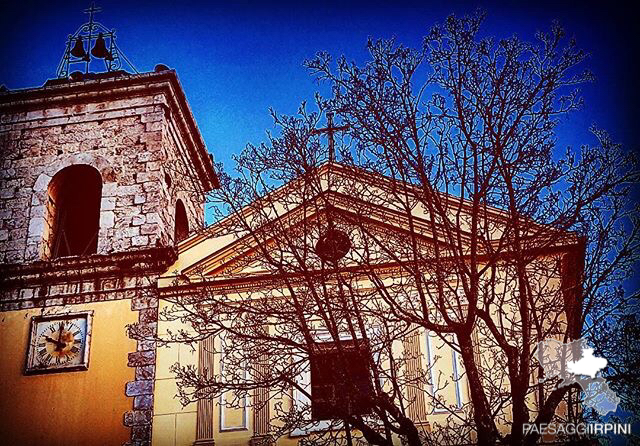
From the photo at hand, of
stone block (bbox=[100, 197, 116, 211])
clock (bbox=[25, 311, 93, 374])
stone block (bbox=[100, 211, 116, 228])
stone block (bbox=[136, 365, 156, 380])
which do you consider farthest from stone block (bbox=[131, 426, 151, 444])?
stone block (bbox=[100, 197, 116, 211])

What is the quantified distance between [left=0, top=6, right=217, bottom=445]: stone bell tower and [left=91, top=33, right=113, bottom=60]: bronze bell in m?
0.03

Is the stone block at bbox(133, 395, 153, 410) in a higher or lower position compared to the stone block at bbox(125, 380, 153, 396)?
lower

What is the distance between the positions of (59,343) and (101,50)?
5.94 m

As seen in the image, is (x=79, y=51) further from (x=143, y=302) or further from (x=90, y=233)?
(x=143, y=302)

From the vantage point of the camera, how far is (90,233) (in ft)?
48.2

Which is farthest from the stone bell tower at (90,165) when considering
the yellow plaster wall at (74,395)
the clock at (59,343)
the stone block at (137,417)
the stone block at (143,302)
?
the stone block at (137,417)

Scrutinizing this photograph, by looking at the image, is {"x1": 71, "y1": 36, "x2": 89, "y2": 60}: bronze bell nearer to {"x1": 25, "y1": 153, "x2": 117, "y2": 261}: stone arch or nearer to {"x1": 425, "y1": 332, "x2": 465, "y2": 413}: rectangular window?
{"x1": 25, "y1": 153, "x2": 117, "y2": 261}: stone arch

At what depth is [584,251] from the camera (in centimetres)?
902

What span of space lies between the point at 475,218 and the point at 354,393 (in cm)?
215

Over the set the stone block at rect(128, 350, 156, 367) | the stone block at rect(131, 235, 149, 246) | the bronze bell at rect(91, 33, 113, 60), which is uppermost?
the bronze bell at rect(91, 33, 113, 60)

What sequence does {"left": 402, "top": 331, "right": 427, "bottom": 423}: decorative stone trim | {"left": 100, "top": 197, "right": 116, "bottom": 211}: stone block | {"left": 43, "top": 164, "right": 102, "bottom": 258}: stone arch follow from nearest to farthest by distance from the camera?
{"left": 402, "top": 331, "right": 427, "bottom": 423}: decorative stone trim < {"left": 100, "top": 197, "right": 116, "bottom": 211}: stone block < {"left": 43, "top": 164, "right": 102, "bottom": 258}: stone arch

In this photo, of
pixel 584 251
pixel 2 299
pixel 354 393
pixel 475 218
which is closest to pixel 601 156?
pixel 584 251

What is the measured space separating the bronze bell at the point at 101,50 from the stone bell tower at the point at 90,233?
3cm

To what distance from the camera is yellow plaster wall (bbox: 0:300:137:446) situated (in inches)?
466
